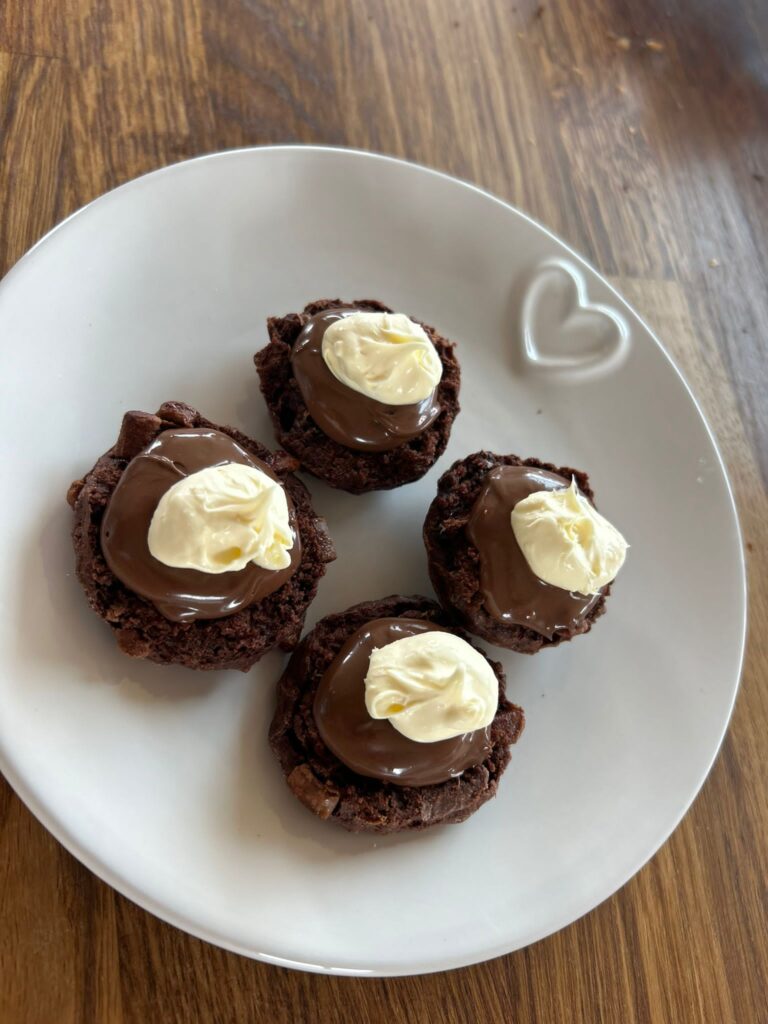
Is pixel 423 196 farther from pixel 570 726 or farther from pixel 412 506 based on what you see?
pixel 570 726

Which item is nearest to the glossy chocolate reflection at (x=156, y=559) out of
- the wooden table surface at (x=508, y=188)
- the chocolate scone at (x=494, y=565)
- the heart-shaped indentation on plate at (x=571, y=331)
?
the chocolate scone at (x=494, y=565)

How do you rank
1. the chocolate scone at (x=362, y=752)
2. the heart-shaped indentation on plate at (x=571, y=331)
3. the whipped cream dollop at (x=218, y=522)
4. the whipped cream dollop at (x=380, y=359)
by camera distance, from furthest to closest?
the heart-shaped indentation on plate at (x=571, y=331) < the whipped cream dollop at (x=380, y=359) < the chocolate scone at (x=362, y=752) < the whipped cream dollop at (x=218, y=522)

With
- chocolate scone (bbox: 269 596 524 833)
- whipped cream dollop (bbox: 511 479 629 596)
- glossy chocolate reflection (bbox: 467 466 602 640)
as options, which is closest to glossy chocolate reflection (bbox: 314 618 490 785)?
chocolate scone (bbox: 269 596 524 833)

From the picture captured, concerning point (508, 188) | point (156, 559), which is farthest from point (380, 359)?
point (508, 188)

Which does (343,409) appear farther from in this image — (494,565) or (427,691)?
(427,691)

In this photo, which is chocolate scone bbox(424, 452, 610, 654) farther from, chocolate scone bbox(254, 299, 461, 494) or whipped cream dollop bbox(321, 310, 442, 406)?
whipped cream dollop bbox(321, 310, 442, 406)

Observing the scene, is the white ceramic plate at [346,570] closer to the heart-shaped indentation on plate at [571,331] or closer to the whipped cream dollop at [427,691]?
the heart-shaped indentation on plate at [571,331]

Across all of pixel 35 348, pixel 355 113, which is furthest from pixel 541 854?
pixel 355 113
